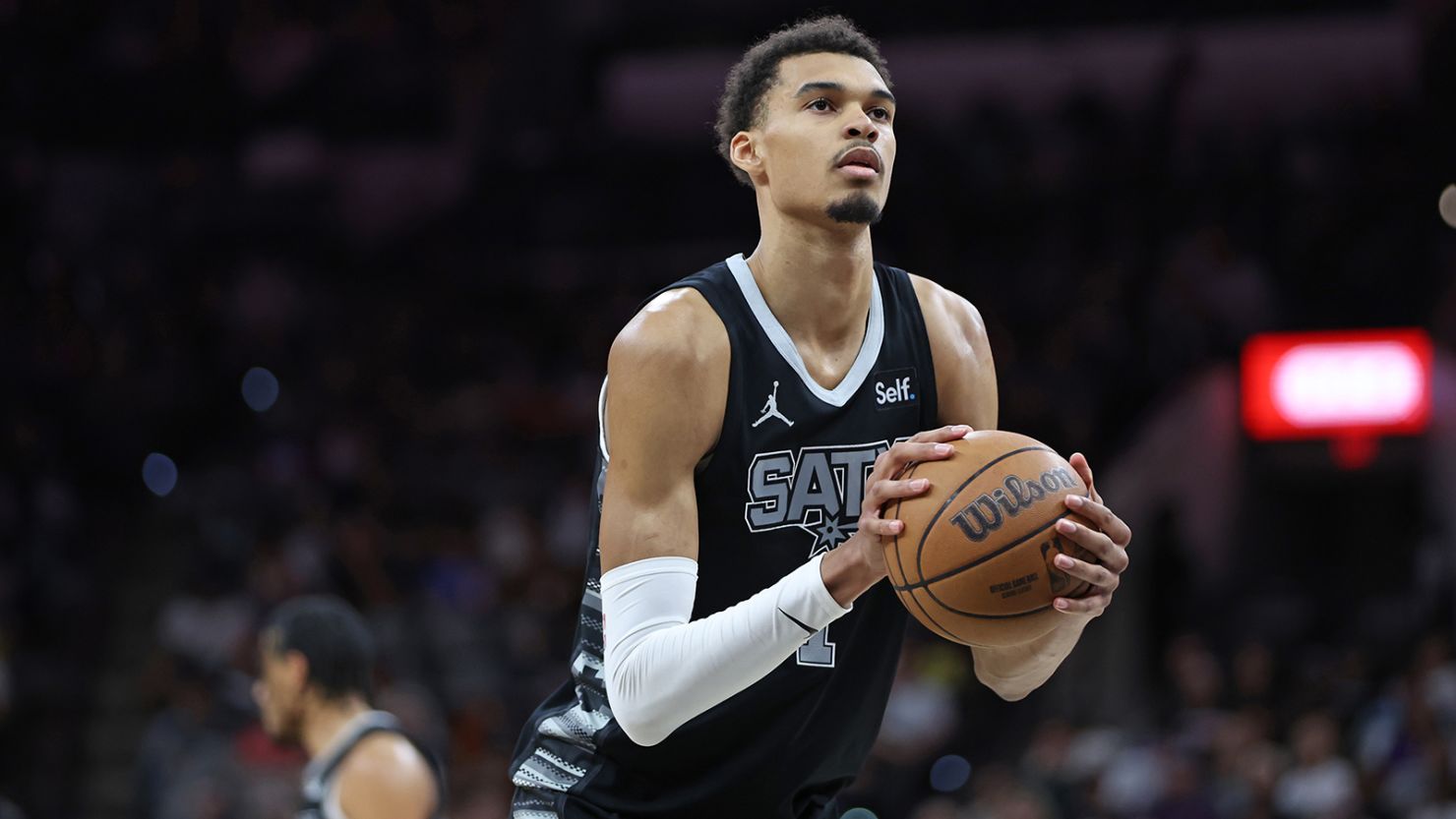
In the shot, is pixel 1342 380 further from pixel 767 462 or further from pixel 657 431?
pixel 657 431

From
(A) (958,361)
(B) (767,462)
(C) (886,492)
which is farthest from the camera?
(A) (958,361)

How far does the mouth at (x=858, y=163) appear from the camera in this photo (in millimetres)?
3105

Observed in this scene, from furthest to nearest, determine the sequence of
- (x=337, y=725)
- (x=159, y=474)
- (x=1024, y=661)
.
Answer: (x=159, y=474) < (x=337, y=725) < (x=1024, y=661)

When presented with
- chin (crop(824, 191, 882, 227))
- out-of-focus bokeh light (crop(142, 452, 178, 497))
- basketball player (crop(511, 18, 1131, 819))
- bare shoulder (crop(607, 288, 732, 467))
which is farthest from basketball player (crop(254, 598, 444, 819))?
out-of-focus bokeh light (crop(142, 452, 178, 497))

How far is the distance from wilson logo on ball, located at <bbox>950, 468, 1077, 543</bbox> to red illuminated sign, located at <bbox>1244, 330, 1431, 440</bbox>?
8.47 m

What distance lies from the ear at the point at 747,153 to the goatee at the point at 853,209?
0.22 metres

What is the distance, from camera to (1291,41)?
44.0 ft

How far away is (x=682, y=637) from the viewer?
111 inches

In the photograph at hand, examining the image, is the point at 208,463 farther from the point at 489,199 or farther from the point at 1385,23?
the point at 1385,23

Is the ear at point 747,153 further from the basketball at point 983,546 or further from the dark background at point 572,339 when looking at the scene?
the dark background at point 572,339

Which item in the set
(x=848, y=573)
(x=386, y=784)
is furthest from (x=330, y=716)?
(x=848, y=573)

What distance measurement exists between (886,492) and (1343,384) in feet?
28.7

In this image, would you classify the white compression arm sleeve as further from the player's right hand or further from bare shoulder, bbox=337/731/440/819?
bare shoulder, bbox=337/731/440/819

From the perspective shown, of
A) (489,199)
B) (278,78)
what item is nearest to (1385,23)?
(489,199)
